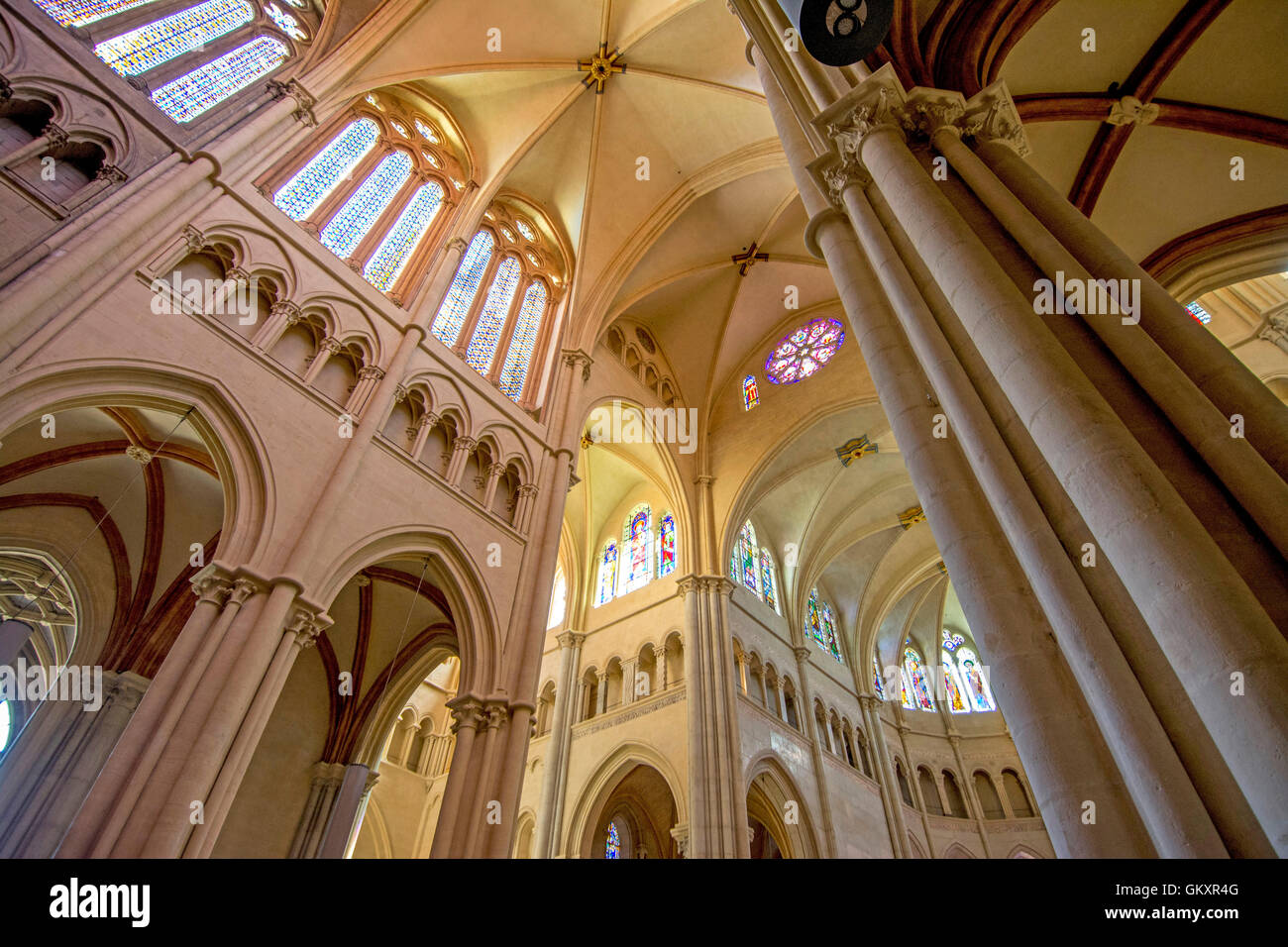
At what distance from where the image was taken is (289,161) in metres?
9.17

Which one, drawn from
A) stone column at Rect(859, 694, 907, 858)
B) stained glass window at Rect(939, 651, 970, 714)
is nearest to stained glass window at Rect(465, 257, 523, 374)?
stone column at Rect(859, 694, 907, 858)

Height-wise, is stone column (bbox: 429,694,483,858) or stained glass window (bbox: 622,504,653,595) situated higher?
stained glass window (bbox: 622,504,653,595)

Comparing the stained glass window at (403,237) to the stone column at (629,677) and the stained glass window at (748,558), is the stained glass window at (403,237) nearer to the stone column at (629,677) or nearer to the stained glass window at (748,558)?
the stone column at (629,677)

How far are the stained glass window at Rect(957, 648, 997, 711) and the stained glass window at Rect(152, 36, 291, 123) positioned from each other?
24.6 metres

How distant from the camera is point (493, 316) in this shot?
1223cm

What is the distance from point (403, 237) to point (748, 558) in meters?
11.7

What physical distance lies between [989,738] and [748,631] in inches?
442

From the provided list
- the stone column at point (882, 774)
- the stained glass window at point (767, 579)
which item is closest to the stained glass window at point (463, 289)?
the stained glass window at point (767, 579)

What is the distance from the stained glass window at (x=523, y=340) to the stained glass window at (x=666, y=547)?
638cm

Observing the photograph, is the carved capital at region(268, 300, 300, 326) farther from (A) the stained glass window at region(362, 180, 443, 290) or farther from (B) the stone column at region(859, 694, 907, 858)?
(B) the stone column at region(859, 694, 907, 858)

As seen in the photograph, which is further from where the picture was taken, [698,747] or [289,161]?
[698,747]

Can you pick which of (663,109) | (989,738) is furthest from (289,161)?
(989,738)

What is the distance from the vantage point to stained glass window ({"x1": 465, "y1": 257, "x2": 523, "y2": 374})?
11344mm

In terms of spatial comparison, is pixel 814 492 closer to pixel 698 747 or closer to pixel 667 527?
pixel 667 527
